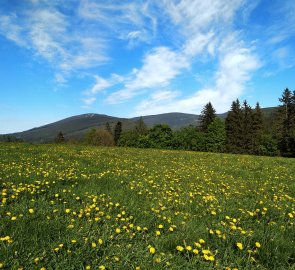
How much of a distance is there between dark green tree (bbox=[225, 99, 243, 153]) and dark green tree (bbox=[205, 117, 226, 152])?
161 centimetres

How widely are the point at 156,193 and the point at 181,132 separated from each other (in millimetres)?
85530

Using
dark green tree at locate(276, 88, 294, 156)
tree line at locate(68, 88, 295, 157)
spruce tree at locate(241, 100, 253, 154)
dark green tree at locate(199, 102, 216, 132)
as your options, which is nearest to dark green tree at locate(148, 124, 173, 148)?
A: tree line at locate(68, 88, 295, 157)

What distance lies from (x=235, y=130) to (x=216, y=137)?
5449 millimetres

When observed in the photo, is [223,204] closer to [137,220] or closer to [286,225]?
[286,225]

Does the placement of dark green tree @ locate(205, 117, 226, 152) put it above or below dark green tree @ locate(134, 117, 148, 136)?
below

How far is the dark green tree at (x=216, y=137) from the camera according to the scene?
255 feet

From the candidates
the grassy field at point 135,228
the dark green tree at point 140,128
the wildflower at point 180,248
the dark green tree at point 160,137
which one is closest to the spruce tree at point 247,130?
the dark green tree at point 160,137

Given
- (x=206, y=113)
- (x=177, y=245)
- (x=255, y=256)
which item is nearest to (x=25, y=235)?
(x=177, y=245)

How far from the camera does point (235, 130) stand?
3004 inches

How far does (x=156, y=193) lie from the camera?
319 inches

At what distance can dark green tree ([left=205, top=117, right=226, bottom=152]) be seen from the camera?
255 ft

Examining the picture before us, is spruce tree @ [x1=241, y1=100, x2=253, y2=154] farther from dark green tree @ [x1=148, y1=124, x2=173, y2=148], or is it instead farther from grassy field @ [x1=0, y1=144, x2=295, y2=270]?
grassy field @ [x1=0, y1=144, x2=295, y2=270]

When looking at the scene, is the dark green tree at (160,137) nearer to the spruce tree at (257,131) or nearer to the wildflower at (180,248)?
the spruce tree at (257,131)

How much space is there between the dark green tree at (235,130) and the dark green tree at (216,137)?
161cm
